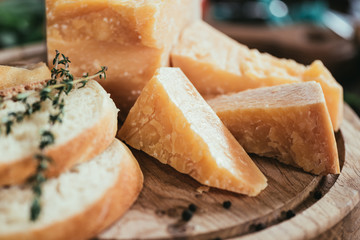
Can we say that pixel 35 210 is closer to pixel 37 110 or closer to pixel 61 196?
pixel 61 196

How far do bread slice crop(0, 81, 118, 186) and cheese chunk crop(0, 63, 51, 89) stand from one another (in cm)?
34

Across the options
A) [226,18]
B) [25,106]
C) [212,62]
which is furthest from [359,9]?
[25,106]

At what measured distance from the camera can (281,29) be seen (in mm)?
6418

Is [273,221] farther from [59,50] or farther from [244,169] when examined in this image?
[59,50]

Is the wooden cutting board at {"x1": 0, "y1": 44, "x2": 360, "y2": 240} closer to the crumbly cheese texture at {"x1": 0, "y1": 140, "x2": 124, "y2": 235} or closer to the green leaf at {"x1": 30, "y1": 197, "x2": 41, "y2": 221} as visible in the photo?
the crumbly cheese texture at {"x1": 0, "y1": 140, "x2": 124, "y2": 235}

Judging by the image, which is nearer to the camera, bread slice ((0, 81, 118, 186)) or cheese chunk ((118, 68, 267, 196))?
bread slice ((0, 81, 118, 186))

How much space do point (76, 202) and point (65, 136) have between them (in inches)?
14.1

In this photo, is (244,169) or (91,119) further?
(244,169)

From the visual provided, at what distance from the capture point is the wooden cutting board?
2.00 meters

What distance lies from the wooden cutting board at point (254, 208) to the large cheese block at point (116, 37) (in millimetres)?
618

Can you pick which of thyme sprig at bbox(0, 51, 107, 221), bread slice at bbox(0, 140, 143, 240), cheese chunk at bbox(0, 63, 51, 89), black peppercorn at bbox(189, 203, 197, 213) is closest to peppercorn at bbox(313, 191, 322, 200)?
black peppercorn at bbox(189, 203, 197, 213)

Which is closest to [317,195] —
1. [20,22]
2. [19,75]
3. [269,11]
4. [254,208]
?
[254,208]

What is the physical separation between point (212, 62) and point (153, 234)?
1549 mm

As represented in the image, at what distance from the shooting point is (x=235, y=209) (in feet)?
7.18
